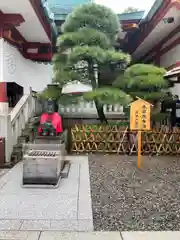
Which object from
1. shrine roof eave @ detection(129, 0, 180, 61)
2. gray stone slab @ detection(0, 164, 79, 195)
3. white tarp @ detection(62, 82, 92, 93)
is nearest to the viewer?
gray stone slab @ detection(0, 164, 79, 195)

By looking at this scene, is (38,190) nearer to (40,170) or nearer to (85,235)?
(40,170)

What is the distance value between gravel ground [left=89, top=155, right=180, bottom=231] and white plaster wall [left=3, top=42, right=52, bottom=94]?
4.44 m

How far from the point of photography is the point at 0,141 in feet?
25.1

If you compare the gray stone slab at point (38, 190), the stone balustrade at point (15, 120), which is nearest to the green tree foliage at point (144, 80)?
the stone balustrade at point (15, 120)

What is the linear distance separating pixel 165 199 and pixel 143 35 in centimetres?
961

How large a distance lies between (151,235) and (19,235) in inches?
64.6

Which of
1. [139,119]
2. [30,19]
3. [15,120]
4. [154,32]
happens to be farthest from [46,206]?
[154,32]

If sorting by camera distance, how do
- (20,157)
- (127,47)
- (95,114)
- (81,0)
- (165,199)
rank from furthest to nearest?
(81,0) < (127,47) < (95,114) < (20,157) < (165,199)

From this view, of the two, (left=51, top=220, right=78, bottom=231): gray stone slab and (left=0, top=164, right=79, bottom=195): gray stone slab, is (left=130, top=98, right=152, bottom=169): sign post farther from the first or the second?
(left=51, top=220, right=78, bottom=231): gray stone slab

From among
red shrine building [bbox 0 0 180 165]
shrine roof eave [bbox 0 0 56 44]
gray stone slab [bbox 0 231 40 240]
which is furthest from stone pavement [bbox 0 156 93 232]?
shrine roof eave [bbox 0 0 56 44]

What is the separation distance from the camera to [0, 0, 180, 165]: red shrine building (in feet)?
28.1

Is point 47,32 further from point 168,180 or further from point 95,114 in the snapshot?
point 168,180

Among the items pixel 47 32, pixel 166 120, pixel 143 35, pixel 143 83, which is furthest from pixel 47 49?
pixel 166 120

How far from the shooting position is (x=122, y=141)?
9.66m
